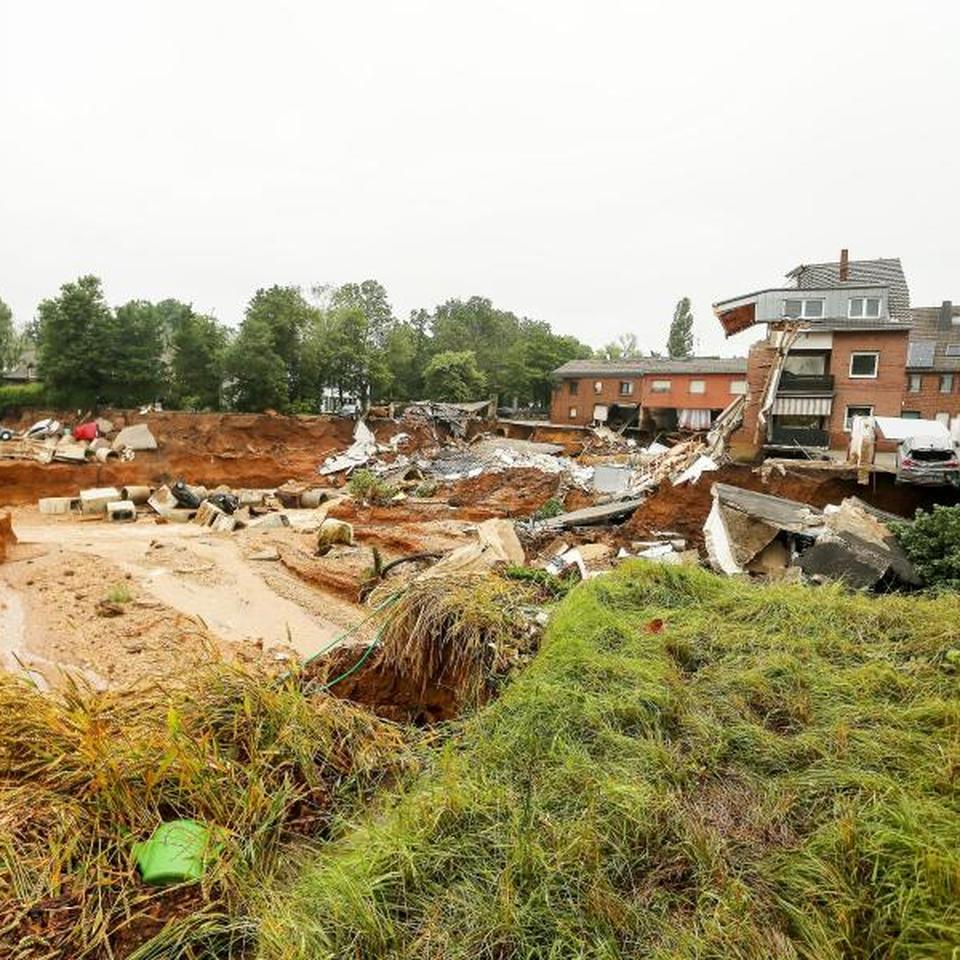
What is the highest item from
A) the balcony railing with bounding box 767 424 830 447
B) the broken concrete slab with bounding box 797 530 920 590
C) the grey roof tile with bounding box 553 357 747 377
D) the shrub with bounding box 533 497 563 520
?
the grey roof tile with bounding box 553 357 747 377

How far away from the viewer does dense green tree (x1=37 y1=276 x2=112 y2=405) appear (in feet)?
94.5

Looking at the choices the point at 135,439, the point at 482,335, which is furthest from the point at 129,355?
the point at 482,335

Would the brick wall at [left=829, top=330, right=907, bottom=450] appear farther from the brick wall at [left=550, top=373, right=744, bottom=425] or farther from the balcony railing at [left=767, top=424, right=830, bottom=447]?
the brick wall at [left=550, top=373, right=744, bottom=425]

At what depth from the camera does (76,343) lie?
2905cm

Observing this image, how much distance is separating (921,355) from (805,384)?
1327 cm

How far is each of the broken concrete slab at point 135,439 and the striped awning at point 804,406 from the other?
2775 centimetres

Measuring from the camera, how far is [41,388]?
1253 inches

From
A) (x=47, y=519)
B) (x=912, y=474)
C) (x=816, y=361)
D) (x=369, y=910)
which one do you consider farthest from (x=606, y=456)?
(x=369, y=910)

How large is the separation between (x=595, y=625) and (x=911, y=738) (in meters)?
2.48

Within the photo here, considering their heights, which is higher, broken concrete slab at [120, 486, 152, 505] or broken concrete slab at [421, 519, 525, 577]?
broken concrete slab at [421, 519, 525, 577]

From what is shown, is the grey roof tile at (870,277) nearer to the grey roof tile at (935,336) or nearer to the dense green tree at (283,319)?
the grey roof tile at (935,336)

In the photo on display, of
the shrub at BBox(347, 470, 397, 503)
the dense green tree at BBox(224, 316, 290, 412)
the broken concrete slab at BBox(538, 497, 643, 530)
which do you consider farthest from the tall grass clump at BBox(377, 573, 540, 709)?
the dense green tree at BBox(224, 316, 290, 412)

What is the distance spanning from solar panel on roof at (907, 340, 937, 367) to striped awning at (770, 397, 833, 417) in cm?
1200

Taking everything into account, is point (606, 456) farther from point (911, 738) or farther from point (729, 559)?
point (911, 738)
